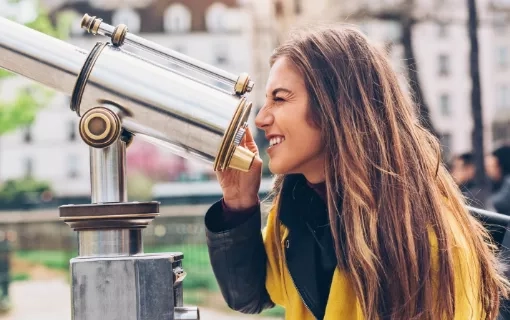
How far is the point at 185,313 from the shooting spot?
6.19 feet

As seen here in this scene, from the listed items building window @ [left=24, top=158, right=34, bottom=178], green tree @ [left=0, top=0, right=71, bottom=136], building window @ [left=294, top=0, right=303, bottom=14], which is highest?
building window @ [left=294, top=0, right=303, bottom=14]

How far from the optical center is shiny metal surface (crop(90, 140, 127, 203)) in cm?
193

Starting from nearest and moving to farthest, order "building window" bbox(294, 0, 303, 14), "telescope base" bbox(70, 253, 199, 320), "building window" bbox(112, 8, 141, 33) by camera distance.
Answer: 1. "telescope base" bbox(70, 253, 199, 320)
2. "building window" bbox(294, 0, 303, 14)
3. "building window" bbox(112, 8, 141, 33)

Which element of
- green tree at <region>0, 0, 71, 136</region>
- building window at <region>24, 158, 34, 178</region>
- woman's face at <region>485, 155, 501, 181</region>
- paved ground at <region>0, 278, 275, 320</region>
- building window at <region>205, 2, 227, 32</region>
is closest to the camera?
woman's face at <region>485, 155, 501, 181</region>

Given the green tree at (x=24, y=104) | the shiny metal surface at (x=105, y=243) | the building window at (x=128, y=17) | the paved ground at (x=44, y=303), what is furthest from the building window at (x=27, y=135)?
the shiny metal surface at (x=105, y=243)

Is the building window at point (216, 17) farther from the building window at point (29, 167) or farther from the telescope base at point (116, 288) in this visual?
the telescope base at point (116, 288)

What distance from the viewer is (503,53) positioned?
5491 centimetres

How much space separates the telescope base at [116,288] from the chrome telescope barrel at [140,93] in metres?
0.28

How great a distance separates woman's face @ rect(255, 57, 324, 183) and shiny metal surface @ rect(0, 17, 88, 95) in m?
0.45

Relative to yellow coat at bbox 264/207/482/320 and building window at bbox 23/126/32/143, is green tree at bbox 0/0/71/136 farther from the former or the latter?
building window at bbox 23/126/32/143

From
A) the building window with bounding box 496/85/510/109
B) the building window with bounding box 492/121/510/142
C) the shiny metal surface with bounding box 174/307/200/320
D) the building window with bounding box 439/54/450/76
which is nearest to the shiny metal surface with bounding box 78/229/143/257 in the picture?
the shiny metal surface with bounding box 174/307/200/320

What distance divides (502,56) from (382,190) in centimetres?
5545

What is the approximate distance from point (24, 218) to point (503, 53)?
43204 mm

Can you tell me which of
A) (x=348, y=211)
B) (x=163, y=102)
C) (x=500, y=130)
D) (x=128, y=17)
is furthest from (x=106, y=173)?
(x=128, y=17)
